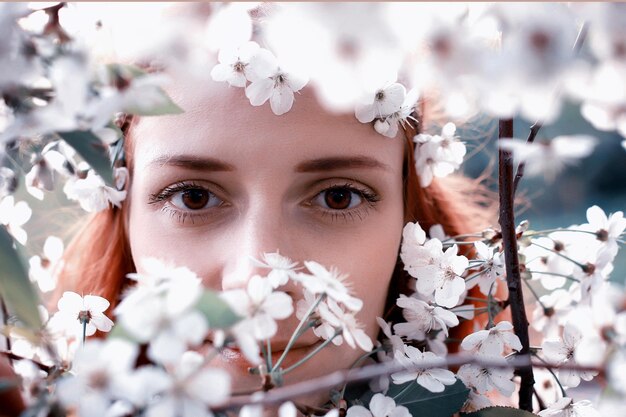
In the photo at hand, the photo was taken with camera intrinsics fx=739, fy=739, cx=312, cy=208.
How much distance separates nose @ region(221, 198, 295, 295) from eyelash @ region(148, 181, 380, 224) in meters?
0.07

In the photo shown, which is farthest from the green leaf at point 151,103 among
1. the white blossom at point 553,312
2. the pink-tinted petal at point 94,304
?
the white blossom at point 553,312

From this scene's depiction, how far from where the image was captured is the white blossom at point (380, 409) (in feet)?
2.52

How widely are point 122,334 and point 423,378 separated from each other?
0.43 m

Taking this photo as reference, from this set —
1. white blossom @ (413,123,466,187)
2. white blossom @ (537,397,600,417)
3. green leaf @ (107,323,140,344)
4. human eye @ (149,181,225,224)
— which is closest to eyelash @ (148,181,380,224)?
human eye @ (149,181,225,224)

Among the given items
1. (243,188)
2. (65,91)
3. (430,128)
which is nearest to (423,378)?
(243,188)

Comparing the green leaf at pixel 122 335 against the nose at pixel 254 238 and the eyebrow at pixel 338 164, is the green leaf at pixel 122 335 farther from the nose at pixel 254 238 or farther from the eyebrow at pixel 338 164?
the eyebrow at pixel 338 164

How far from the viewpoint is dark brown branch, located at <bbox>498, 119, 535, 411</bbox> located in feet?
2.37

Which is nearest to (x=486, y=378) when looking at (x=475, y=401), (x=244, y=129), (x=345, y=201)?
(x=475, y=401)

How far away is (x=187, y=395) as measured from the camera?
433 mm

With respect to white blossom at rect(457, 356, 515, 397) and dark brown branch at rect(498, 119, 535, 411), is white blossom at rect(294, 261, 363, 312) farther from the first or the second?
Answer: white blossom at rect(457, 356, 515, 397)

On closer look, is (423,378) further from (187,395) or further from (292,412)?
(187,395)

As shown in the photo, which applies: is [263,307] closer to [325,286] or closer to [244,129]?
[325,286]

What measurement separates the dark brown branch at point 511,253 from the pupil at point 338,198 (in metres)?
0.25

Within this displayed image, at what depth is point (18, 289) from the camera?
1.75 feet
